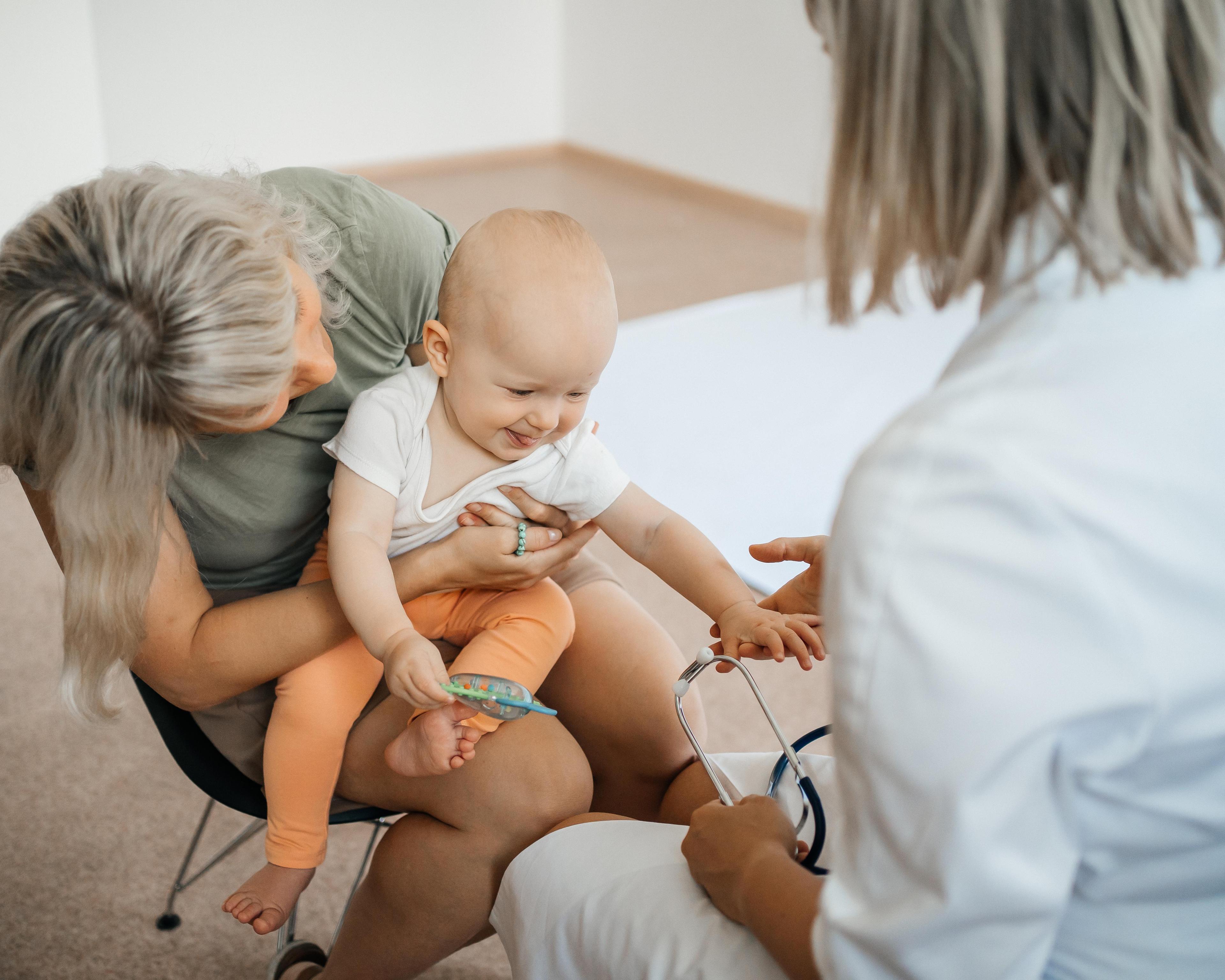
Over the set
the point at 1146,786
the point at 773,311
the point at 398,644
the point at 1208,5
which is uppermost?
the point at 1208,5

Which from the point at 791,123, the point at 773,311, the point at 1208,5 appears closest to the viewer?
the point at 1208,5

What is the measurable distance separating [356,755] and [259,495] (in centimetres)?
30

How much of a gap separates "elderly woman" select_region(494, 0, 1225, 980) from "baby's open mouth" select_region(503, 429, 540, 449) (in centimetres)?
52

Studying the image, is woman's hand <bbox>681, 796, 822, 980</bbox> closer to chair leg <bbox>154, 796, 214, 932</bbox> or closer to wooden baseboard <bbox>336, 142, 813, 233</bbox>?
chair leg <bbox>154, 796, 214, 932</bbox>

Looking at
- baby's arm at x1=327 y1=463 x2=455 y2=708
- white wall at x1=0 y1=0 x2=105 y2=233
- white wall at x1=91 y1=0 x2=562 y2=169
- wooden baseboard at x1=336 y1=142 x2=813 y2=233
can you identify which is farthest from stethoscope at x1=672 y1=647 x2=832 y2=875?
wooden baseboard at x1=336 y1=142 x2=813 y2=233

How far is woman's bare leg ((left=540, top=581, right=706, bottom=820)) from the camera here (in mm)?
1220

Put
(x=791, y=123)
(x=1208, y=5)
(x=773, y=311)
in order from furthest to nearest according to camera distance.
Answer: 1. (x=791, y=123)
2. (x=773, y=311)
3. (x=1208, y=5)

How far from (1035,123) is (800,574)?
596 millimetres

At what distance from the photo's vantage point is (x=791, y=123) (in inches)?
176

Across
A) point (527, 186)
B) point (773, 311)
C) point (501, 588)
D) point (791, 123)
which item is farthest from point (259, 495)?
point (527, 186)

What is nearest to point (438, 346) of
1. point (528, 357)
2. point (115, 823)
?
point (528, 357)

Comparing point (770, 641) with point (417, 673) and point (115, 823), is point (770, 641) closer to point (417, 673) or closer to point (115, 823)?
point (417, 673)

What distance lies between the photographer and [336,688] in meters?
1.15

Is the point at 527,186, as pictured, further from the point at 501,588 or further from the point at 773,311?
the point at 501,588
